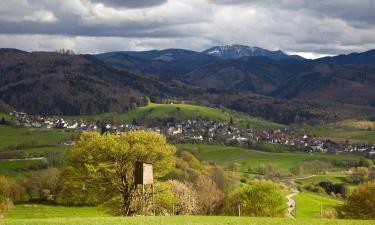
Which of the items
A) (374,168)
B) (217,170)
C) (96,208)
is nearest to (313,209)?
(217,170)

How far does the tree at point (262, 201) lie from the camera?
7188 centimetres

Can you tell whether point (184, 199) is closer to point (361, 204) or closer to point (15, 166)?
point (361, 204)

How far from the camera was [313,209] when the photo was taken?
4097 inches

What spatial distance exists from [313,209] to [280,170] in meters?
73.2

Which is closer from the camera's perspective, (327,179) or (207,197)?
(207,197)

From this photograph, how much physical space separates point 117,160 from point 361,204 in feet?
135

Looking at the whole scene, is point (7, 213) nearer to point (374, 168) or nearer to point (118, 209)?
point (118, 209)

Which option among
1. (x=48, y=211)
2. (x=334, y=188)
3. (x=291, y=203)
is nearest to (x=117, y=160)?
(x=48, y=211)

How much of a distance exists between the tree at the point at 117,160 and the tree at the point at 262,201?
24951 mm

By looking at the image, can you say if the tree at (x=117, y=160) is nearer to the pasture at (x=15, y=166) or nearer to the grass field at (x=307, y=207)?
the grass field at (x=307, y=207)

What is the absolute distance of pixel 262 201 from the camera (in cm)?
7250

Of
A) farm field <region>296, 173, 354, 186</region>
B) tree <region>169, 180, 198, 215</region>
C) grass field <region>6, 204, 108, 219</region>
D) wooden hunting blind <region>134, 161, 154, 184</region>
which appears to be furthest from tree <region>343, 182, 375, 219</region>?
farm field <region>296, 173, 354, 186</region>

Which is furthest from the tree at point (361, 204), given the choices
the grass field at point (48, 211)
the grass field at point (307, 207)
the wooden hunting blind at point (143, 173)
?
the wooden hunting blind at point (143, 173)

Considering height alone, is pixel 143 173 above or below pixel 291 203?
above
